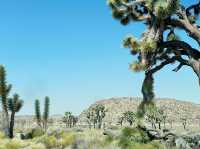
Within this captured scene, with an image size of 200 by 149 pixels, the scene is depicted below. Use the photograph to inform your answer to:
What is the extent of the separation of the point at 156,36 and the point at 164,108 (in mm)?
115958

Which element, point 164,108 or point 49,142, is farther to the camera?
point 164,108

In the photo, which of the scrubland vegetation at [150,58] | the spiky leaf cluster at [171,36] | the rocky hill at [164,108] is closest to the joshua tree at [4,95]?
the scrubland vegetation at [150,58]

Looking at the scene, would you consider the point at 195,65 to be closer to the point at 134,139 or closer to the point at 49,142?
the point at 134,139

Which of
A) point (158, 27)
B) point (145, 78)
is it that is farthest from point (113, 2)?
point (145, 78)

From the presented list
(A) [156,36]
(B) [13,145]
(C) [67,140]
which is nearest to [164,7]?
(A) [156,36]

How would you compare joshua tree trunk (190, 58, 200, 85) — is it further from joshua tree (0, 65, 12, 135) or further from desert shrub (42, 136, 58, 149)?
joshua tree (0, 65, 12, 135)

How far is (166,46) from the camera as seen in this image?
1655 centimetres

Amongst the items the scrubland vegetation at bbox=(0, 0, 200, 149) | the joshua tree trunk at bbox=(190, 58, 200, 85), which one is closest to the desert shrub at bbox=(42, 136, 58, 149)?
the scrubland vegetation at bbox=(0, 0, 200, 149)

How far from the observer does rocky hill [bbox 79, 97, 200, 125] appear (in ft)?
410

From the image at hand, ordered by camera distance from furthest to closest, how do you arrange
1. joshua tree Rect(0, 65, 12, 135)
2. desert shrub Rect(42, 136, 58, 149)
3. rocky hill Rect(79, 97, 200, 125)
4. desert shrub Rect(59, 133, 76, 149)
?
1. rocky hill Rect(79, 97, 200, 125)
2. joshua tree Rect(0, 65, 12, 135)
3. desert shrub Rect(59, 133, 76, 149)
4. desert shrub Rect(42, 136, 58, 149)

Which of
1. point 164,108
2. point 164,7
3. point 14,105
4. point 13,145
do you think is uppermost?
point 164,108

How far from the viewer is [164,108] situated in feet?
426

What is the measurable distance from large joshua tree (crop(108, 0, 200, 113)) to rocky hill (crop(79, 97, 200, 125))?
10369 cm

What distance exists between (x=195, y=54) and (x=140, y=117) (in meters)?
3.12
